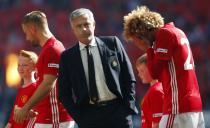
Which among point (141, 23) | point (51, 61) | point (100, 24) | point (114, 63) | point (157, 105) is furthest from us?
point (100, 24)

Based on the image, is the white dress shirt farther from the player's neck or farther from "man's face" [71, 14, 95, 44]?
the player's neck

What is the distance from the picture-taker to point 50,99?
299 inches

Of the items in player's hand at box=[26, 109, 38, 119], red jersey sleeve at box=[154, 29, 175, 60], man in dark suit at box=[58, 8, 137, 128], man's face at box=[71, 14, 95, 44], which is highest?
man's face at box=[71, 14, 95, 44]

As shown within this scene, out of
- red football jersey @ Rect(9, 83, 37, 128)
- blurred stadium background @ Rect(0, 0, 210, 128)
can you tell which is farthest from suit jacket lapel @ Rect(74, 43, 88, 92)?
blurred stadium background @ Rect(0, 0, 210, 128)

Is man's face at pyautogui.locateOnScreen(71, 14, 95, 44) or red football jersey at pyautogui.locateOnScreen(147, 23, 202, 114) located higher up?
man's face at pyautogui.locateOnScreen(71, 14, 95, 44)

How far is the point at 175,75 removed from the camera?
6.53 meters

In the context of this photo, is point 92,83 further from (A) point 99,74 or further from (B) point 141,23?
(B) point 141,23

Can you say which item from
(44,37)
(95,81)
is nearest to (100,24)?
(44,37)

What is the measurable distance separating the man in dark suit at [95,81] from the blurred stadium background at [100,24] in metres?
10.4

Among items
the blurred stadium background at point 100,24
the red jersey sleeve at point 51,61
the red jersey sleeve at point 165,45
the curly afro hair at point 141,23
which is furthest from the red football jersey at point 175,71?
the blurred stadium background at point 100,24

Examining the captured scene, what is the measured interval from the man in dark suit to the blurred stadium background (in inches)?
409

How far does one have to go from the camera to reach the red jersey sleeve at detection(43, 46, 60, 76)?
24.3 ft

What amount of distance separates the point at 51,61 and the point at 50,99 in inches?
15.4

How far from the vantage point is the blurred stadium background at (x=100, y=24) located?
17469mm
